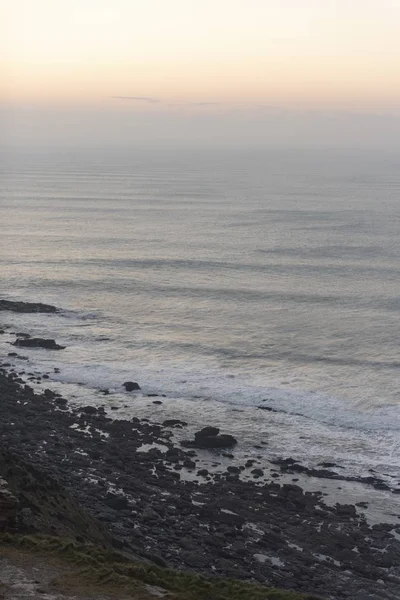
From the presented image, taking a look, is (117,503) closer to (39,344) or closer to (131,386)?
(131,386)

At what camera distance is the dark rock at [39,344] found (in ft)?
176

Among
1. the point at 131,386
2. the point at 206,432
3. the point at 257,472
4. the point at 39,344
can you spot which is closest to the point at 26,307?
the point at 39,344

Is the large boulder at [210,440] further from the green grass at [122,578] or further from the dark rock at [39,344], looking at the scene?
the dark rock at [39,344]

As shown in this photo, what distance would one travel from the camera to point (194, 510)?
30.0m

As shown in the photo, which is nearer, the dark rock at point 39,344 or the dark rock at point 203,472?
the dark rock at point 203,472

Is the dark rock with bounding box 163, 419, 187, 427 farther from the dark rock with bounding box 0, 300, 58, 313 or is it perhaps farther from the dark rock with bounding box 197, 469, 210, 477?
the dark rock with bounding box 0, 300, 58, 313

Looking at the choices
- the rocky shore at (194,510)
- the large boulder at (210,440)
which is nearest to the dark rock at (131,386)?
the rocky shore at (194,510)

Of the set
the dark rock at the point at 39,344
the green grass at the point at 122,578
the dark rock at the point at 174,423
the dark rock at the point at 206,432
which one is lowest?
the dark rock at the point at 174,423

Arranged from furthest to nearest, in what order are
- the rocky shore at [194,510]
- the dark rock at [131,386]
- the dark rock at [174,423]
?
the dark rock at [131,386] → the dark rock at [174,423] → the rocky shore at [194,510]

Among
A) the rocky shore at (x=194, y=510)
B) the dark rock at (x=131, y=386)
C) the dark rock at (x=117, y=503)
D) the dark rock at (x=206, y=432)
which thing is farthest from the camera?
the dark rock at (x=131, y=386)

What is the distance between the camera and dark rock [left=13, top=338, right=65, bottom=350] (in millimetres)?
53506

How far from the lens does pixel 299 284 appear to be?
246ft

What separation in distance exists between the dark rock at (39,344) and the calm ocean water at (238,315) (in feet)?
3.14

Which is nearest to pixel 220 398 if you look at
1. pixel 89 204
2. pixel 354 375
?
pixel 354 375
